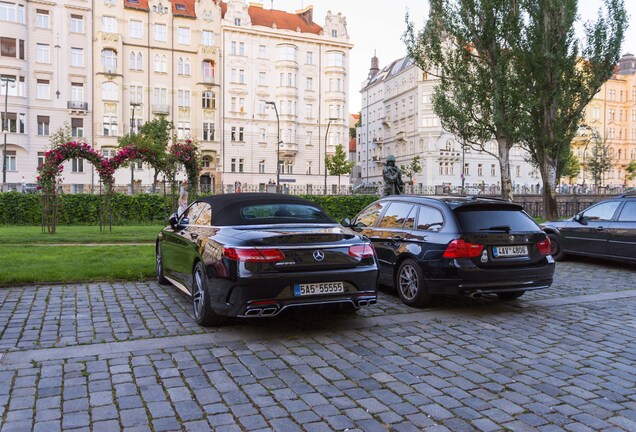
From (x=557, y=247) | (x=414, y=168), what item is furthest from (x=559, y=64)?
(x=414, y=168)

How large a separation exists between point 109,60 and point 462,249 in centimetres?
6056

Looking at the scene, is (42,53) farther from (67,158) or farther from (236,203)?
(236,203)

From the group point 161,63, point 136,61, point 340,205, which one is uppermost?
point 161,63

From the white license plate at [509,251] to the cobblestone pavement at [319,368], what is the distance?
813mm

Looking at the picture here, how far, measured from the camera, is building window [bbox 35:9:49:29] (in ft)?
185

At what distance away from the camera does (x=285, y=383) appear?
4.70 m

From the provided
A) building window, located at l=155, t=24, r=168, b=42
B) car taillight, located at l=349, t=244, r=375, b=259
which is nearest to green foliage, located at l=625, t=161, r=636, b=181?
building window, located at l=155, t=24, r=168, b=42

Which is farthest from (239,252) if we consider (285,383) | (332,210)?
(332,210)

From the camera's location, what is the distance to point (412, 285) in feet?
25.9

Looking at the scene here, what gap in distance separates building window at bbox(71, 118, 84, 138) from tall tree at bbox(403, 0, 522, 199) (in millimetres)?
40310

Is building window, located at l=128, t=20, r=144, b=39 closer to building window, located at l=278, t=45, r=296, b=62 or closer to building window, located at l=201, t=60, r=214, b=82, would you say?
building window, located at l=201, t=60, r=214, b=82

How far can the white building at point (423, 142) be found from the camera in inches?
3063

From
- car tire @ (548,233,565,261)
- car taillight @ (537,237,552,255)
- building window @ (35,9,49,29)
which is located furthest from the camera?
building window @ (35,9,49,29)

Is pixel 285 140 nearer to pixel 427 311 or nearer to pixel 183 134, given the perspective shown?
pixel 183 134
